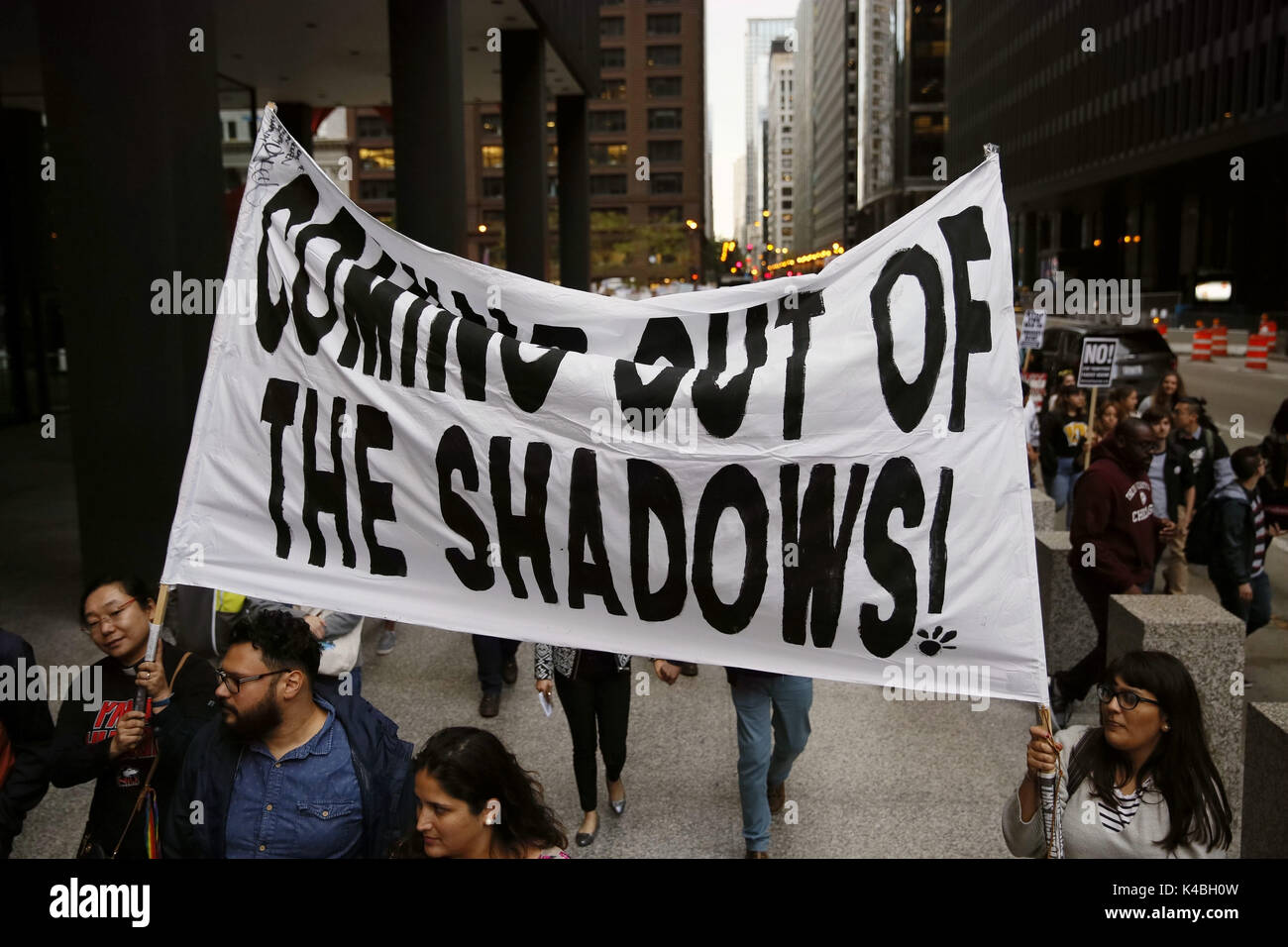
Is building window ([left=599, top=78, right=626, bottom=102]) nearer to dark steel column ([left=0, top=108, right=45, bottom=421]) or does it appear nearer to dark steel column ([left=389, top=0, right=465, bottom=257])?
dark steel column ([left=0, top=108, right=45, bottom=421])

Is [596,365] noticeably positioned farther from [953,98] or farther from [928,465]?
[953,98]

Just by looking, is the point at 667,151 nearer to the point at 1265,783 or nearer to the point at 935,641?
the point at 1265,783

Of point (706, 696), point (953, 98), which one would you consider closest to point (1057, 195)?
point (953, 98)

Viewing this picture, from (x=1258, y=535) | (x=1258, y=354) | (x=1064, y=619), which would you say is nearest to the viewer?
(x=1064, y=619)

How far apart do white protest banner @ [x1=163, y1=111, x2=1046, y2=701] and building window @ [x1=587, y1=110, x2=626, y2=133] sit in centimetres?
10746

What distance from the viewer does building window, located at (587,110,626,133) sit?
349ft

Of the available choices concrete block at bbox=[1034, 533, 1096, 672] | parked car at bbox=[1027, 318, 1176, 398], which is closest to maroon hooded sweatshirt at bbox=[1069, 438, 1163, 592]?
concrete block at bbox=[1034, 533, 1096, 672]

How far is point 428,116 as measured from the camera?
40.5 feet

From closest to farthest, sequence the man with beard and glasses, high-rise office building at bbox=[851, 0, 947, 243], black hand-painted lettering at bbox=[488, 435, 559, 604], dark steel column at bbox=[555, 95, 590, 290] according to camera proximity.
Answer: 1. the man with beard and glasses
2. black hand-painted lettering at bbox=[488, 435, 559, 604]
3. dark steel column at bbox=[555, 95, 590, 290]
4. high-rise office building at bbox=[851, 0, 947, 243]

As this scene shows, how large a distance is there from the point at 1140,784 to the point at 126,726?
10.2ft

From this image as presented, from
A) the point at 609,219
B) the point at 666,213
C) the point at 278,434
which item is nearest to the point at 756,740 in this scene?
the point at 278,434

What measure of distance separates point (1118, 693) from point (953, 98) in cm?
10652

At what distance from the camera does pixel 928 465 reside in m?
3.55

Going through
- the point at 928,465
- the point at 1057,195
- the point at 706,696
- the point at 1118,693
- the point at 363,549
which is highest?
the point at 1057,195
